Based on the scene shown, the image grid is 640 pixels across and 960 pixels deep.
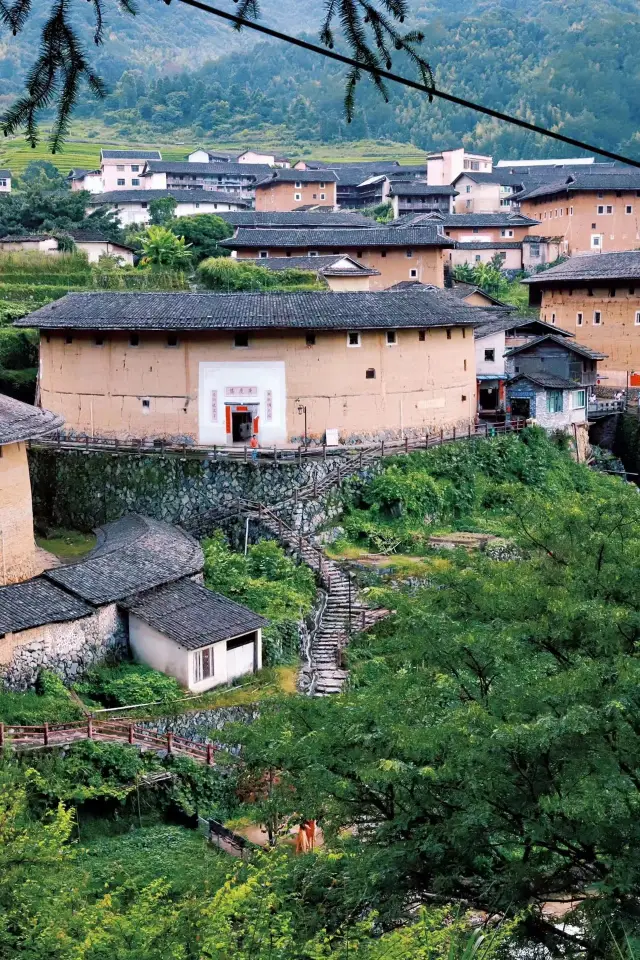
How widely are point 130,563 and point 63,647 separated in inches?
108

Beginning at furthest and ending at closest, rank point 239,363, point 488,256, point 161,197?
point 161,197 < point 488,256 < point 239,363

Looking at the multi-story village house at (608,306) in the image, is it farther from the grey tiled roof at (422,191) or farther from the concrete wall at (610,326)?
the grey tiled roof at (422,191)

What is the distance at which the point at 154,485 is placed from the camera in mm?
28453

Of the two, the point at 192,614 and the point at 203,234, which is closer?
the point at 192,614

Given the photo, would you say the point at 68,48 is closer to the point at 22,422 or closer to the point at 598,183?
the point at 22,422

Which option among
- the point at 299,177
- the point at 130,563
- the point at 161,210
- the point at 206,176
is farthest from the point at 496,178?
the point at 130,563

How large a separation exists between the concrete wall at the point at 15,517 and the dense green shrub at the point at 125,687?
3045mm

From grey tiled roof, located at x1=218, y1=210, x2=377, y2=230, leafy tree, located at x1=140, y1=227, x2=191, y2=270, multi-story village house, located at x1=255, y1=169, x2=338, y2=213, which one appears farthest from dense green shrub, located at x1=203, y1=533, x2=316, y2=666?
multi-story village house, located at x1=255, y1=169, x2=338, y2=213

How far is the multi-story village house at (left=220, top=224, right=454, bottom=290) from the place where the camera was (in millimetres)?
47969

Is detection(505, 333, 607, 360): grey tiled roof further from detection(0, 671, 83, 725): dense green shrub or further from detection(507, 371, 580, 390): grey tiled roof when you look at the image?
detection(0, 671, 83, 725): dense green shrub

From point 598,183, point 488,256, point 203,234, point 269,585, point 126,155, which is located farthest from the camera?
point 126,155

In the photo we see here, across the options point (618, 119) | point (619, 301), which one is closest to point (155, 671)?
point (619, 301)

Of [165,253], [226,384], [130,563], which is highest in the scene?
[165,253]

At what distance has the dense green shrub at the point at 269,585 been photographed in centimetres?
2291
